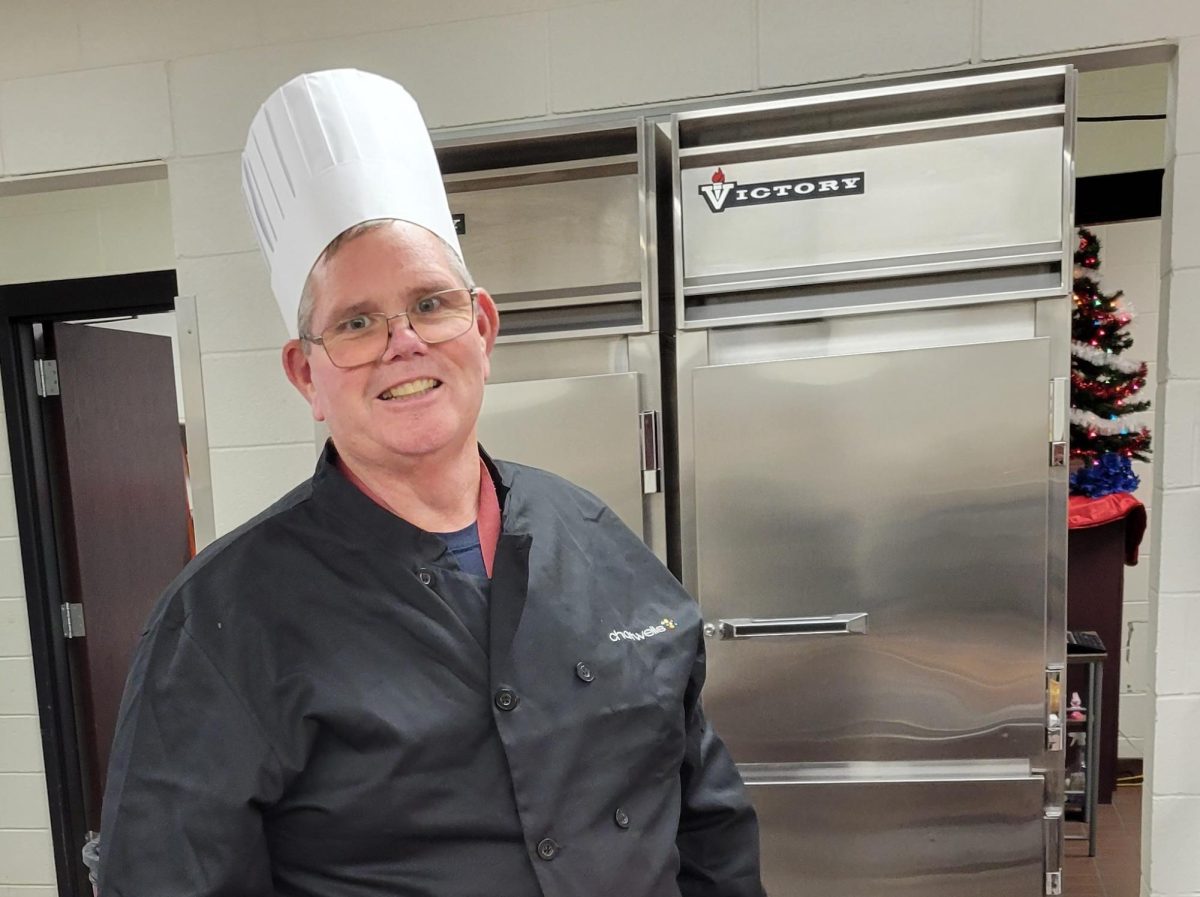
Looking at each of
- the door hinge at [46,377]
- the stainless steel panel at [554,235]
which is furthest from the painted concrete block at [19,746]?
the stainless steel panel at [554,235]

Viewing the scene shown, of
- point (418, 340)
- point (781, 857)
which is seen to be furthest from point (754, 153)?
point (781, 857)

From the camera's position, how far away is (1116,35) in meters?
1.47

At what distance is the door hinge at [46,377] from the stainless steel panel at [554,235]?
156cm

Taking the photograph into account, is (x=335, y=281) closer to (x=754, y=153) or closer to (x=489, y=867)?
(x=489, y=867)

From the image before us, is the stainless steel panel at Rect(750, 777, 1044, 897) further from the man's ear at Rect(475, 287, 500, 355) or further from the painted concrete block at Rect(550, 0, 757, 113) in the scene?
the painted concrete block at Rect(550, 0, 757, 113)

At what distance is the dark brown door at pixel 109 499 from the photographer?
2.37m

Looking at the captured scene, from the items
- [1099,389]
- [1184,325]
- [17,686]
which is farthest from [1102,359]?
[17,686]

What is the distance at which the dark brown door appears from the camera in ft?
7.78

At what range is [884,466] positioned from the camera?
1418 mm

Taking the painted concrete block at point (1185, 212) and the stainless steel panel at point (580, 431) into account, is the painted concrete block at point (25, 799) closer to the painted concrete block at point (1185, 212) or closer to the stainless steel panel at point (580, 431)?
the stainless steel panel at point (580, 431)

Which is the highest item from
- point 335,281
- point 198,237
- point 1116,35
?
point 1116,35

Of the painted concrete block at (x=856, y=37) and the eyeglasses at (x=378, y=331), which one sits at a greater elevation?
the painted concrete block at (x=856, y=37)

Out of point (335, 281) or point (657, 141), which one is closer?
point (335, 281)

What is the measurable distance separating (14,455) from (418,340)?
7.06 ft
